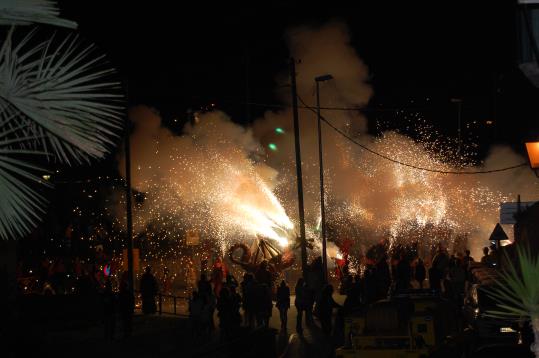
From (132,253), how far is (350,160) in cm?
2212

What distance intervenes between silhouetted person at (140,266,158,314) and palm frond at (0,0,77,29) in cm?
1759

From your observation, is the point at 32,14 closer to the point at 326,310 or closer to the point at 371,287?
the point at 326,310

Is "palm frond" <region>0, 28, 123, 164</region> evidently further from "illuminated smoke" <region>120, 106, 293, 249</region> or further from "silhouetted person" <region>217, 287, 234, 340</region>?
"illuminated smoke" <region>120, 106, 293, 249</region>

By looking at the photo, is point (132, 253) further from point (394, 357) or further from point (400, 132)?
point (400, 132)

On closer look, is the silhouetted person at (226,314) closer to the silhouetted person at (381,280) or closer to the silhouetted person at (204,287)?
the silhouetted person at (204,287)

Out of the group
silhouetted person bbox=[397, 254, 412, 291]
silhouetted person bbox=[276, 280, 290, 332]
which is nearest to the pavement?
silhouetted person bbox=[276, 280, 290, 332]

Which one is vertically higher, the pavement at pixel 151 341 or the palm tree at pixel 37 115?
the palm tree at pixel 37 115

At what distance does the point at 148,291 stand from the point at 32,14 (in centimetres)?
1779

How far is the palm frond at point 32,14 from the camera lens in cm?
392

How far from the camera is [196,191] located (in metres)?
34.1

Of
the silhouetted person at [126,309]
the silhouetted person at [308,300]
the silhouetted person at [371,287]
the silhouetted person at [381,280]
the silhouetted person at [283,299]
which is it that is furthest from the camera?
the silhouetted person at [381,280]

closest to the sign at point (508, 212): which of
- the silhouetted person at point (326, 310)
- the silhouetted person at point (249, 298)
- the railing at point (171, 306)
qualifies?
the silhouetted person at point (326, 310)

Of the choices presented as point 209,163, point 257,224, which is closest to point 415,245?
point 257,224

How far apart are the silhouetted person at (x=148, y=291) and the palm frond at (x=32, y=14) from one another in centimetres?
1759
